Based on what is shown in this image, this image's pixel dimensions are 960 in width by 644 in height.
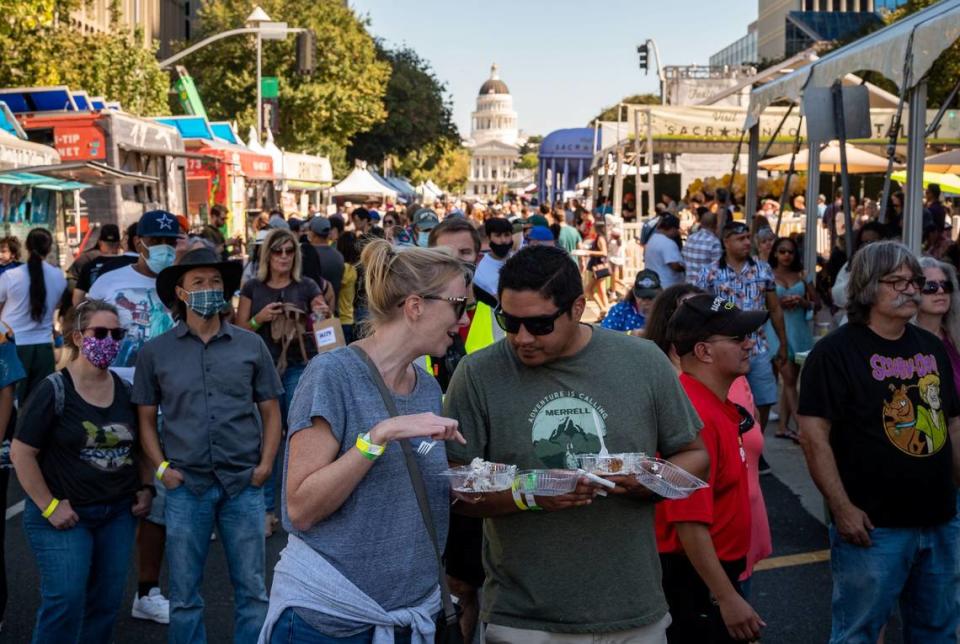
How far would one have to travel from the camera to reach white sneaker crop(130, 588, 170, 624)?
591cm

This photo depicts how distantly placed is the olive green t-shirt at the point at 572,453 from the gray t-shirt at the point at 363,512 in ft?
0.83

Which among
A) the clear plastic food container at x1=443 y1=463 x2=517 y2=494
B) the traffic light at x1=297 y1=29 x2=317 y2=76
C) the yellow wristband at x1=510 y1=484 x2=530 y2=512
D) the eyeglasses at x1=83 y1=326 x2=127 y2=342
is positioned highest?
the traffic light at x1=297 y1=29 x2=317 y2=76

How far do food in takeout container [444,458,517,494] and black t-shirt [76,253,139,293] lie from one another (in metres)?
4.94

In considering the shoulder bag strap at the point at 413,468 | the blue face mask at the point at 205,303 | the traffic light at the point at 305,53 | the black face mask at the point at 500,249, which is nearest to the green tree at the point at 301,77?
the traffic light at the point at 305,53

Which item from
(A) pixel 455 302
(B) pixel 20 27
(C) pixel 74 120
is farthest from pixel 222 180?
(A) pixel 455 302

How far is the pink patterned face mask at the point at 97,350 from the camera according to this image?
15.7ft

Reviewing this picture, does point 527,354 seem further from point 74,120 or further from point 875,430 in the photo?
point 74,120

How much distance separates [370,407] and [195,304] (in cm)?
223

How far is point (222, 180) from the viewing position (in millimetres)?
28547

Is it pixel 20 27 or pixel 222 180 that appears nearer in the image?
pixel 20 27

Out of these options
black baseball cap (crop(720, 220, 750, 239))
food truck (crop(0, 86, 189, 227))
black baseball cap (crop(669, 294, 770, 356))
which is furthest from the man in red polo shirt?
food truck (crop(0, 86, 189, 227))

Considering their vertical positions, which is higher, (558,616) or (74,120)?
(74,120)

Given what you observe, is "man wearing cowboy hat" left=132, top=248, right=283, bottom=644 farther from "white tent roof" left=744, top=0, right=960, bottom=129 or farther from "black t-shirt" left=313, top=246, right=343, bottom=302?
"black t-shirt" left=313, top=246, right=343, bottom=302

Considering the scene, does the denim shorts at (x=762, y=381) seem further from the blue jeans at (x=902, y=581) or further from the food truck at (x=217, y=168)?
the food truck at (x=217, y=168)
